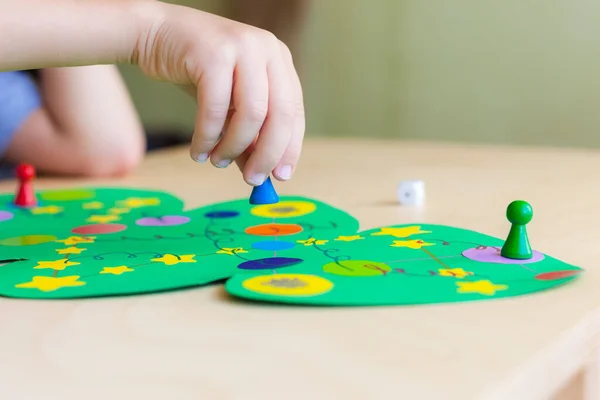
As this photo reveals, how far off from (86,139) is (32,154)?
0.08 meters

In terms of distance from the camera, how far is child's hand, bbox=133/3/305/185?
513mm

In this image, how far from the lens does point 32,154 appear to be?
1.02m

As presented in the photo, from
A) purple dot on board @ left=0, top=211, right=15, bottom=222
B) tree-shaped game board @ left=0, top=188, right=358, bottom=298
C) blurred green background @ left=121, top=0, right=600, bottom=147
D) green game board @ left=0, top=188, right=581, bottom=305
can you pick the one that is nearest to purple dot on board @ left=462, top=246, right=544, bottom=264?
green game board @ left=0, top=188, right=581, bottom=305

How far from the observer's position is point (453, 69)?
1.76m

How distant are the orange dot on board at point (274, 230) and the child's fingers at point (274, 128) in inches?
2.0

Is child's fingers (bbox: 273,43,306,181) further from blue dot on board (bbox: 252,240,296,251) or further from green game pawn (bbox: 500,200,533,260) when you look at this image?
green game pawn (bbox: 500,200,533,260)

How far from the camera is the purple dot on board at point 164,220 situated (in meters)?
0.62

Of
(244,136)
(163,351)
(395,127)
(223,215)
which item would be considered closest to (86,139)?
(223,215)

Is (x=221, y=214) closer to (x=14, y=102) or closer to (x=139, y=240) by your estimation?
(x=139, y=240)

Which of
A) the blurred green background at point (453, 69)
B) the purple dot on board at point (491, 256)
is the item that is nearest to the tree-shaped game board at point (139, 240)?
the purple dot on board at point (491, 256)

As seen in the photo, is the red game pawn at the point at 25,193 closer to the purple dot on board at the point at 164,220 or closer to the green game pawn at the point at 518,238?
the purple dot on board at the point at 164,220

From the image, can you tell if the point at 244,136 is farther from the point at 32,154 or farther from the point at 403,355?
the point at 32,154

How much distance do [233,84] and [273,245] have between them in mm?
114

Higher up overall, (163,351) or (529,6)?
(529,6)
